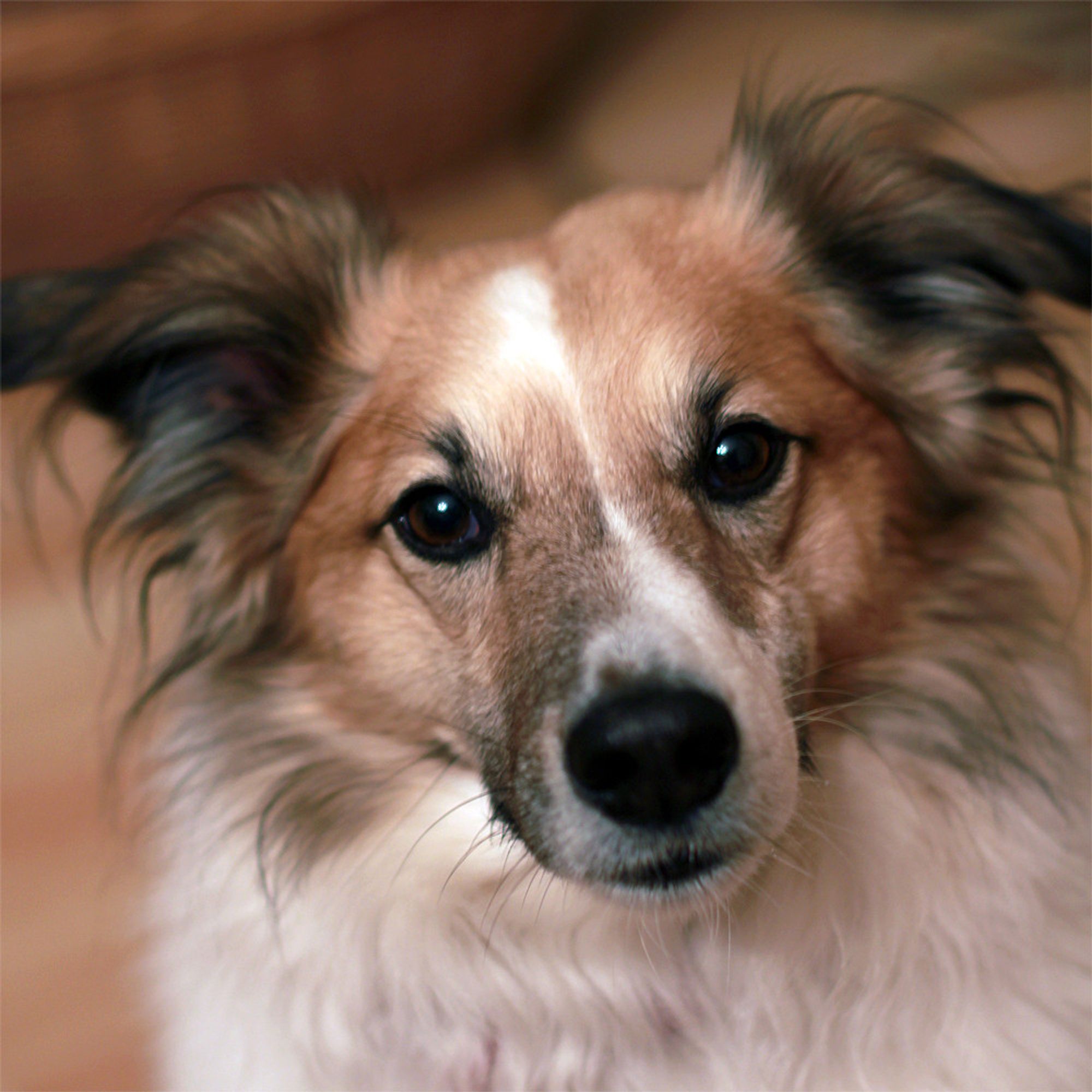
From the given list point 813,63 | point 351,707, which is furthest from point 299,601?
point 813,63

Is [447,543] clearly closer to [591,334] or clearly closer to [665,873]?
[591,334]

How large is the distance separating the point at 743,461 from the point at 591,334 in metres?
0.22

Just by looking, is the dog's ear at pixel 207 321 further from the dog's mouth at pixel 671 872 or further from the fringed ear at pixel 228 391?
the dog's mouth at pixel 671 872

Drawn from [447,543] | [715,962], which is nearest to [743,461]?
[447,543]

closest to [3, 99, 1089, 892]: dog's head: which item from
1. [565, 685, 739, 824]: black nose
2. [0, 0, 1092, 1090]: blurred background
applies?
[565, 685, 739, 824]: black nose

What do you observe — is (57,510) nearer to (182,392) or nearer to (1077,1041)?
(182,392)

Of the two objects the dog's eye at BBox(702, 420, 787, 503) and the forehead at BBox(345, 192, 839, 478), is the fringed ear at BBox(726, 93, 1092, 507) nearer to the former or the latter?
the forehead at BBox(345, 192, 839, 478)

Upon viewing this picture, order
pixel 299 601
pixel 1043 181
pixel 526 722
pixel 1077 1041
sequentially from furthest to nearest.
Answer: pixel 1043 181 < pixel 299 601 < pixel 1077 1041 < pixel 526 722

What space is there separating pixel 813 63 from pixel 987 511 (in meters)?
1.66

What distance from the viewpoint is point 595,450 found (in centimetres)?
118

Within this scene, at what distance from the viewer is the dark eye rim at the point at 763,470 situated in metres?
1.22

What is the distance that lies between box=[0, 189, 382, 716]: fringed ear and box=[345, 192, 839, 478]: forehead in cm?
10

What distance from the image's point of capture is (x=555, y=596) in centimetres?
112

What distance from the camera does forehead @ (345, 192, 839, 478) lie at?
120 cm
